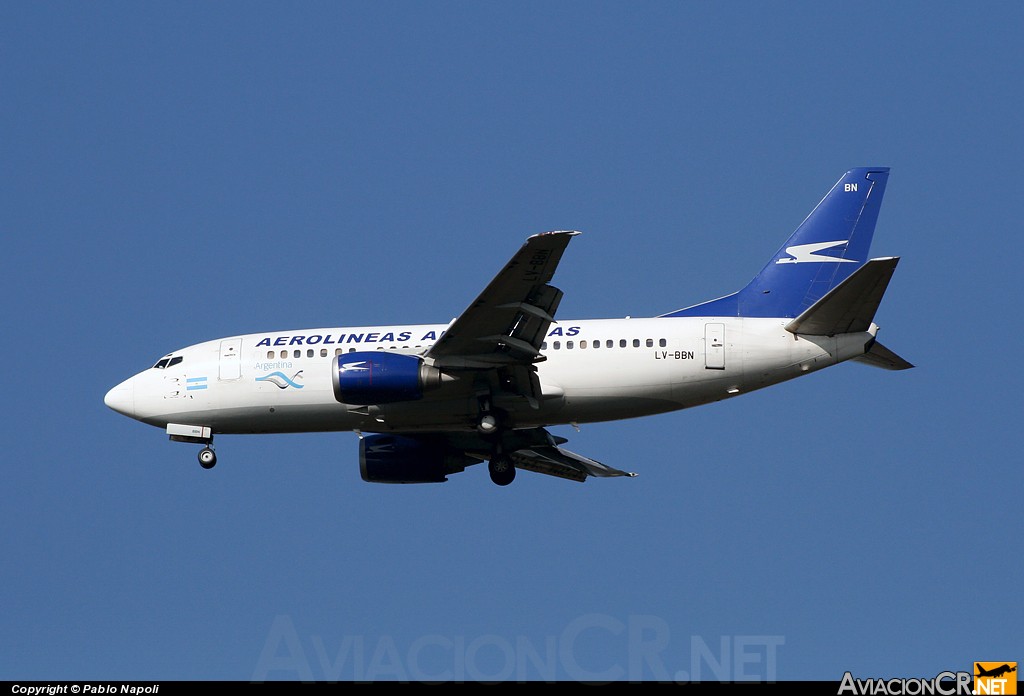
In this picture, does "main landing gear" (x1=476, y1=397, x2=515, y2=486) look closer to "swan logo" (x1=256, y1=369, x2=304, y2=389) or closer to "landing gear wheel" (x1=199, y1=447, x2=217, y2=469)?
"swan logo" (x1=256, y1=369, x2=304, y2=389)

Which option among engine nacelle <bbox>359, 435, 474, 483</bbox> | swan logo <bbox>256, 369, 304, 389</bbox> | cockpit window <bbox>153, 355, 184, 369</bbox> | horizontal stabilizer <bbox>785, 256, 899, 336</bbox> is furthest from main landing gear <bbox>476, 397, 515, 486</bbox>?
cockpit window <bbox>153, 355, 184, 369</bbox>

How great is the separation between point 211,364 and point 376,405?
5120 mm

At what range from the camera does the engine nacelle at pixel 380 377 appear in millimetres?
37906

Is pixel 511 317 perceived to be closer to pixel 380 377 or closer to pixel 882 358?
pixel 380 377

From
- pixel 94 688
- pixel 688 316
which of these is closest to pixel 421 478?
pixel 688 316

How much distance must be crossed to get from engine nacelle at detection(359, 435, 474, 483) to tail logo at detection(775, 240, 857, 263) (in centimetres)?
1088

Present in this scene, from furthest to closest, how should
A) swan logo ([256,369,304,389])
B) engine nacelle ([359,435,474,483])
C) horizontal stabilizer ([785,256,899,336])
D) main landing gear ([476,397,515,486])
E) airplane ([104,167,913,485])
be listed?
1. engine nacelle ([359,435,474,483])
2. main landing gear ([476,397,515,486])
3. swan logo ([256,369,304,389])
4. airplane ([104,167,913,485])
5. horizontal stabilizer ([785,256,899,336])

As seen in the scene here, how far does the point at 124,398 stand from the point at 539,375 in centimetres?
1150

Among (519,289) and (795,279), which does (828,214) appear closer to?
(795,279)

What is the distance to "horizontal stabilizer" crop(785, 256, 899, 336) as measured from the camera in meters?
35.5

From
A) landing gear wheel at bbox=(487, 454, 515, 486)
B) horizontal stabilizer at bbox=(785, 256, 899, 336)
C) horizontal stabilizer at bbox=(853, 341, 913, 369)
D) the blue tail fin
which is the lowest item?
landing gear wheel at bbox=(487, 454, 515, 486)

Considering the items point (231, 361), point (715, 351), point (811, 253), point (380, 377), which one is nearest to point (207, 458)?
point (231, 361)

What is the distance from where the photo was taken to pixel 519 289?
36219mm

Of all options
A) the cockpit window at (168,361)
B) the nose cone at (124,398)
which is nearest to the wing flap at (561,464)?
the cockpit window at (168,361)
